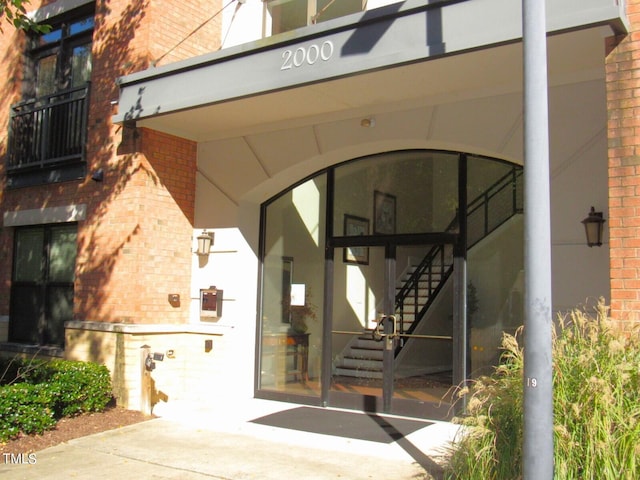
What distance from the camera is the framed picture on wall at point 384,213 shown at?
901cm

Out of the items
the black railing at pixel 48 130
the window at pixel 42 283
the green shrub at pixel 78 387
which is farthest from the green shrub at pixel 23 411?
the black railing at pixel 48 130

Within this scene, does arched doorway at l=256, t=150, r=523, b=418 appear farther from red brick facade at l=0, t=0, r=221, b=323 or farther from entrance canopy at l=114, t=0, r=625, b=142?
red brick facade at l=0, t=0, r=221, b=323

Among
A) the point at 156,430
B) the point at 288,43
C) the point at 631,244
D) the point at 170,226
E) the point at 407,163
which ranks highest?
the point at 288,43

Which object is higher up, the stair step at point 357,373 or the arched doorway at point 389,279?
the arched doorway at point 389,279

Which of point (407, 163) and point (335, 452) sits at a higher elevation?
point (407, 163)

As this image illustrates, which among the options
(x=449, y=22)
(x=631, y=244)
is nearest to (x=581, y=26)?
(x=449, y=22)

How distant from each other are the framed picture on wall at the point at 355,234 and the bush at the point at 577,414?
406 cm

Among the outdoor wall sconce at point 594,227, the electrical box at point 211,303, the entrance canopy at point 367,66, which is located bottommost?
the electrical box at point 211,303

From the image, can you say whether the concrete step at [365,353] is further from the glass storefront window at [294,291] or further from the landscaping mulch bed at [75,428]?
the landscaping mulch bed at [75,428]

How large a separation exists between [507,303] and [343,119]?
126 inches

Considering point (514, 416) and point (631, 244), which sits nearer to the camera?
point (514, 416)

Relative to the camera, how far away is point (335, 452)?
6.88 meters

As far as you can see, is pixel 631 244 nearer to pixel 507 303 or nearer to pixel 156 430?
pixel 507 303

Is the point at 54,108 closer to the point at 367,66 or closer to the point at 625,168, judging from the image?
the point at 367,66
